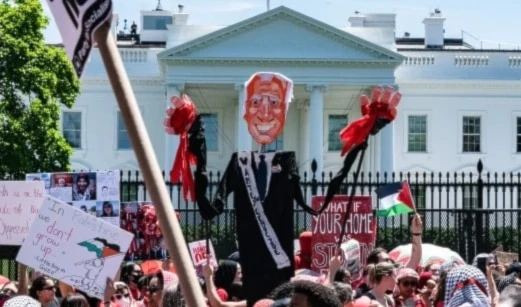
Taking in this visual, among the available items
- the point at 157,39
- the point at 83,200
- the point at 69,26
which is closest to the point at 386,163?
the point at 157,39

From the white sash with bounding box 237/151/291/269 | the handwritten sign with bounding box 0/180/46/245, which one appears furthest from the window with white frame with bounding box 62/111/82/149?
the white sash with bounding box 237/151/291/269

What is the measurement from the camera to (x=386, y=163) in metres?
50.2

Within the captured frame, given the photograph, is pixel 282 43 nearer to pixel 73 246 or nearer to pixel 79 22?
pixel 73 246

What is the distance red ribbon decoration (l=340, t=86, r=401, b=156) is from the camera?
32.4ft

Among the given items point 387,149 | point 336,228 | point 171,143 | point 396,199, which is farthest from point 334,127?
point 336,228

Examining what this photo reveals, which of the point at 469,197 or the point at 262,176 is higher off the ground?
the point at 262,176

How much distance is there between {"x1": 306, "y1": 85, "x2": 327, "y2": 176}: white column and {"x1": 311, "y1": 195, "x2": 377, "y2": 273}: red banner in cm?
3451

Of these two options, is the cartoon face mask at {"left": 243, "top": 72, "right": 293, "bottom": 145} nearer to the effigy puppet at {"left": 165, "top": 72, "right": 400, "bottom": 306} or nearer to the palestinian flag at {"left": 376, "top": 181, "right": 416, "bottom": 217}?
the effigy puppet at {"left": 165, "top": 72, "right": 400, "bottom": 306}

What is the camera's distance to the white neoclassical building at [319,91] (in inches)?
1967

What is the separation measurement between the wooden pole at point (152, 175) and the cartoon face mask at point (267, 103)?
7238 millimetres

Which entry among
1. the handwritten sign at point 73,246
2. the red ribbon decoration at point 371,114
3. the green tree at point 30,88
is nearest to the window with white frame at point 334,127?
the green tree at point 30,88

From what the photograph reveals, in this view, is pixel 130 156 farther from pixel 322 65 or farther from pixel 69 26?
pixel 69 26

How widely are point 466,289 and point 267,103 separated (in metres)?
5.10

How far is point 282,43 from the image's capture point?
5038 centimetres
